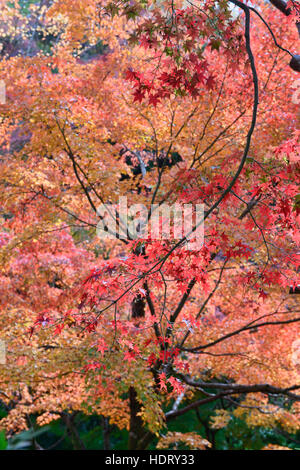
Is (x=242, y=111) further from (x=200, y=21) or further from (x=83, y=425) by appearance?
(x=83, y=425)

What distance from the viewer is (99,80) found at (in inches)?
263

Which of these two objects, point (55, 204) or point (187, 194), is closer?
point (187, 194)

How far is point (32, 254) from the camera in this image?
8008 millimetres

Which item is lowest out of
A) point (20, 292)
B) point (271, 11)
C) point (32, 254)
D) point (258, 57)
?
point (20, 292)

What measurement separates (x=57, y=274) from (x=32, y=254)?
655 millimetres

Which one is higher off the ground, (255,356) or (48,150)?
(48,150)

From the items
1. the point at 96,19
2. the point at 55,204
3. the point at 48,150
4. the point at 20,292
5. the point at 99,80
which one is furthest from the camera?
the point at 20,292

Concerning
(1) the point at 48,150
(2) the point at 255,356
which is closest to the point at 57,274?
(1) the point at 48,150

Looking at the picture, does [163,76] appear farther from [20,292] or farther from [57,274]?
[20,292]

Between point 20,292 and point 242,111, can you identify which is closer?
point 242,111

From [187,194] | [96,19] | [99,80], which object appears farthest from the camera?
[96,19]

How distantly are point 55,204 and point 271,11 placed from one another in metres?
4.04

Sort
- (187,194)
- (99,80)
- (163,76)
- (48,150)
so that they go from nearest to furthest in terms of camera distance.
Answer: (163,76)
(187,194)
(48,150)
(99,80)

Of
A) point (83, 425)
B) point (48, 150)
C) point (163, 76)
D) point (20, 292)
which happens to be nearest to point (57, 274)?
point (20, 292)
